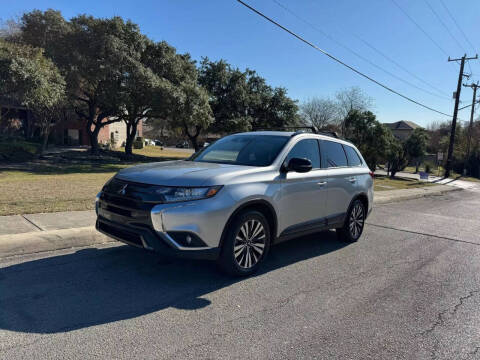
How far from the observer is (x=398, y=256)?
5992 millimetres

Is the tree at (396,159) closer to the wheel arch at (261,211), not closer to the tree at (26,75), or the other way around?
the tree at (26,75)

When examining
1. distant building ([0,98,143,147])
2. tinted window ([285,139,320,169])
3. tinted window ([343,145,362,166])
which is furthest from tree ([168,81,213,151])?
tinted window ([285,139,320,169])

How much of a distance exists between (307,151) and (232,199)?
1.94 metres

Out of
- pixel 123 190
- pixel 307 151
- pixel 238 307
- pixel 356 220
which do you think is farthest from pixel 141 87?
pixel 238 307

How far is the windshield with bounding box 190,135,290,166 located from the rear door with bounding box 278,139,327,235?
25 cm

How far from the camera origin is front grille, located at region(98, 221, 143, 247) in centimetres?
399

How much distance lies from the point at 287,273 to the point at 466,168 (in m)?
53.8

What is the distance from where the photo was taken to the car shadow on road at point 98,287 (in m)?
3.32

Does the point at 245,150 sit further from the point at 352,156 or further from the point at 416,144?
the point at 416,144

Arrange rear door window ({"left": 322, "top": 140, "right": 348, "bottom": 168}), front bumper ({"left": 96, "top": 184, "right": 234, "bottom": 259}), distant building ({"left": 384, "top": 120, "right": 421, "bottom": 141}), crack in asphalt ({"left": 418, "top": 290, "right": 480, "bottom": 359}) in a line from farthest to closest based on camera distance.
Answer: distant building ({"left": 384, "top": 120, "right": 421, "bottom": 141}) → rear door window ({"left": 322, "top": 140, "right": 348, "bottom": 168}) → front bumper ({"left": 96, "top": 184, "right": 234, "bottom": 259}) → crack in asphalt ({"left": 418, "top": 290, "right": 480, "bottom": 359})

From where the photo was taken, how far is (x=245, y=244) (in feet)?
14.5

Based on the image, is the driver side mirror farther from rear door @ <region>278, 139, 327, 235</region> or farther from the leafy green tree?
the leafy green tree

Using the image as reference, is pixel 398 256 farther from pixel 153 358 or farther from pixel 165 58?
pixel 165 58

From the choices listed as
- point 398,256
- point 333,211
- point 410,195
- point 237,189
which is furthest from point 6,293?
point 410,195
